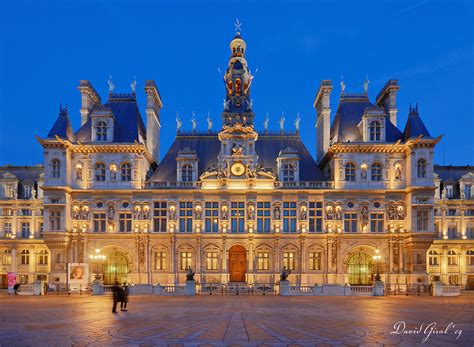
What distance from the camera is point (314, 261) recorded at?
55312 millimetres

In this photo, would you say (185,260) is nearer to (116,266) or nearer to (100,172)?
(116,266)

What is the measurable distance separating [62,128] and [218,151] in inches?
732

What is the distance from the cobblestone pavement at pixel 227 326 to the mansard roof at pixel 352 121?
30.4m

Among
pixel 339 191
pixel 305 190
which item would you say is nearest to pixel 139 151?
pixel 305 190

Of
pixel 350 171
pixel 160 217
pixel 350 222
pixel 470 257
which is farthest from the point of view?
pixel 470 257

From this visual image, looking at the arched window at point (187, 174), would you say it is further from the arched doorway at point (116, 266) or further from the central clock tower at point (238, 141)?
the arched doorway at point (116, 266)

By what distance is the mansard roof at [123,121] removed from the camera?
58.4 meters

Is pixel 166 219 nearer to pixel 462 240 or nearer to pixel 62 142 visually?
pixel 62 142

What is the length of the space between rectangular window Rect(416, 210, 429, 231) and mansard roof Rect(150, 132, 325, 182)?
38.2 feet

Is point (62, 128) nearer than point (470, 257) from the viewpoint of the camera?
Yes

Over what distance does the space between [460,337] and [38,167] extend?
62.2 m

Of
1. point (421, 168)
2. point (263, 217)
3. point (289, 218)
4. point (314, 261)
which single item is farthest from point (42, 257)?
point (421, 168)

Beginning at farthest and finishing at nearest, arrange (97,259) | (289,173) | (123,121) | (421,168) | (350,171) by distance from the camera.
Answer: (123,121) → (289,173) → (350,171) → (421,168) → (97,259)

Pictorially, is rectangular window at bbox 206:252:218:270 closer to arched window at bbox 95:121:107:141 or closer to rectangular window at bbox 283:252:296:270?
rectangular window at bbox 283:252:296:270
